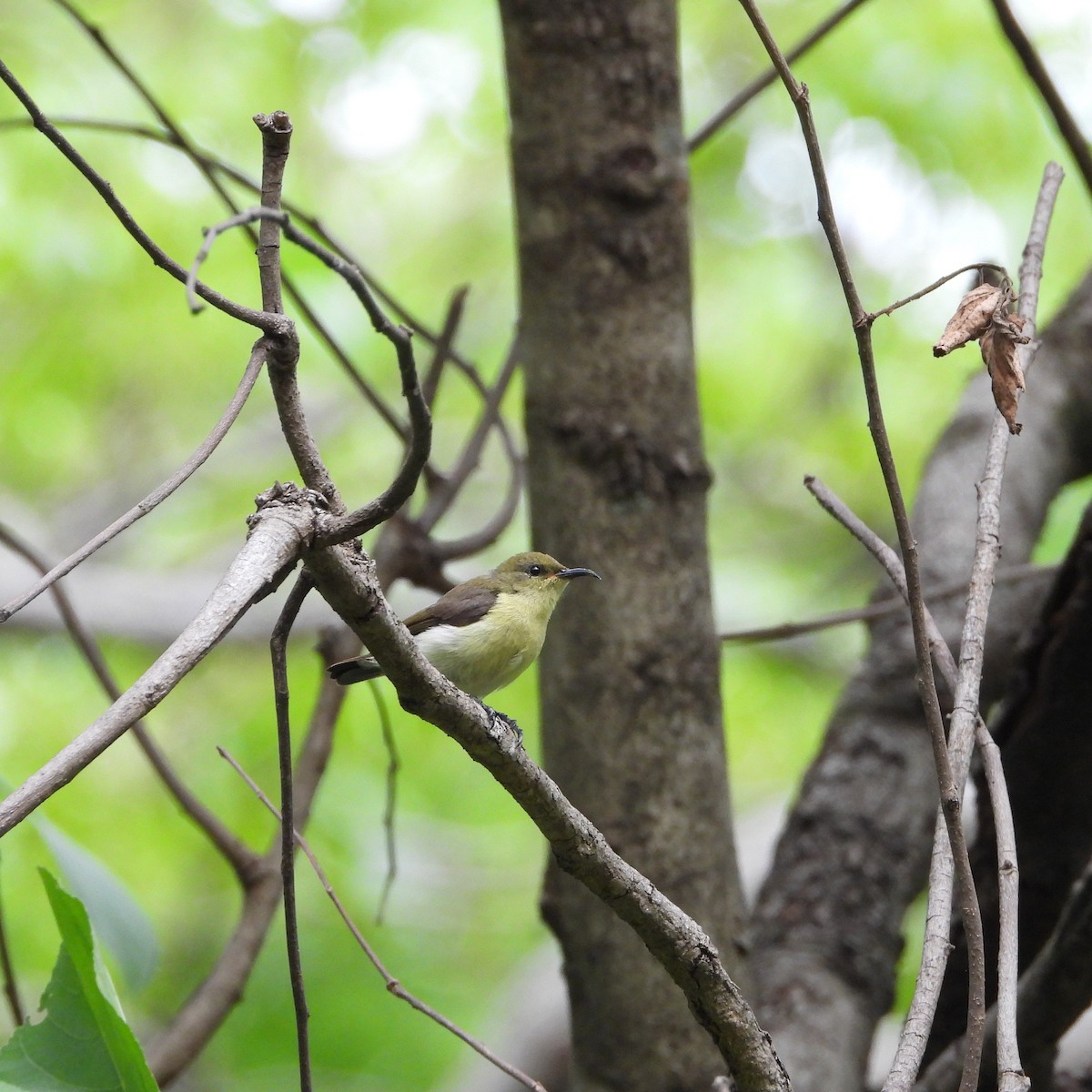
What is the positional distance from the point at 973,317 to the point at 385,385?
8.12 metres

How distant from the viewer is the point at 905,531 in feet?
5.75

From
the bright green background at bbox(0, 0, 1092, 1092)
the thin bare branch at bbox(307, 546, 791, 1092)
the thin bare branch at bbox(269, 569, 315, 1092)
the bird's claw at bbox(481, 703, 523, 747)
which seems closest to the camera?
the thin bare branch at bbox(269, 569, 315, 1092)

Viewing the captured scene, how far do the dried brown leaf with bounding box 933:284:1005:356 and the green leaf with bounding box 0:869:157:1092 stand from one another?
1.56 metres

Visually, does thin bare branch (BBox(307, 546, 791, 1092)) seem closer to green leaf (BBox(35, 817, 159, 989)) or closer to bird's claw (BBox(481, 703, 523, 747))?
bird's claw (BBox(481, 703, 523, 747))

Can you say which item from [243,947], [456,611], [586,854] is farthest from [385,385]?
[586,854]

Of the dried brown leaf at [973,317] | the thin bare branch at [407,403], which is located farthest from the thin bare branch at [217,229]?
the dried brown leaf at [973,317]

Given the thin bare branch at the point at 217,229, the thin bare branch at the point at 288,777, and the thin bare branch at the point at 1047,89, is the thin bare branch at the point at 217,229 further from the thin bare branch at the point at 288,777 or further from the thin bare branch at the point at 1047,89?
the thin bare branch at the point at 1047,89

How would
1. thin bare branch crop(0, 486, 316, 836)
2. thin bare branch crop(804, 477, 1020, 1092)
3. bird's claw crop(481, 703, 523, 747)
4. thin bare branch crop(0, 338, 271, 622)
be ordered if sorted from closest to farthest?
thin bare branch crop(0, 486, 316, 836) → thin bare branch crop(0, 338, 271, 622) → thin bare branch crop(804, 477, 1020, 1092) → bird's claw crop(481, 703, 523, 747)

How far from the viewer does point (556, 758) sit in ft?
11.5

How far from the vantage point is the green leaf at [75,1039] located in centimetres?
179

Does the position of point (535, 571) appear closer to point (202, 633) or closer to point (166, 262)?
point (166, 262)

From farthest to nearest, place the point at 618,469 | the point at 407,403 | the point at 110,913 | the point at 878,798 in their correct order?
the point at 878,798, the point at 618,469, the point at 110,913, the point at 407,403

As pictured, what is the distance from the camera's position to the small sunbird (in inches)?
163

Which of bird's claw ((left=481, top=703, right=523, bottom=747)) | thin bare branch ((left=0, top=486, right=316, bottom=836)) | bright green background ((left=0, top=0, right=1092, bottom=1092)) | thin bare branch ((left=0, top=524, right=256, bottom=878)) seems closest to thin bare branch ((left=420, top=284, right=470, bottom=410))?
bird's claw ((left=481, top=703, right=523, bottom=747))
